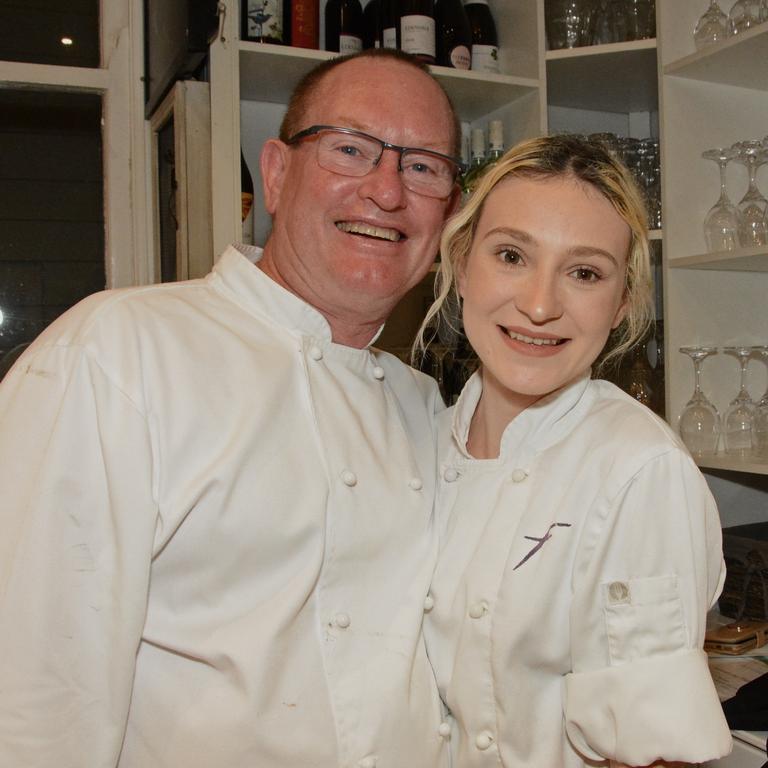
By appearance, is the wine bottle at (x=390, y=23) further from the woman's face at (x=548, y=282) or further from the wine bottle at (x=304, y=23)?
the woman's face at (x=548, y=282)

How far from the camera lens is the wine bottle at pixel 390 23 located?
2.23 meters

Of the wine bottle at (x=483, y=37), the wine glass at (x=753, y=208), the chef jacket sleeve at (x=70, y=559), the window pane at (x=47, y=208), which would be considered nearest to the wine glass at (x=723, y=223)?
the wine glass at (x=753, y=208)

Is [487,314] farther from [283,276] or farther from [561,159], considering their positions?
[283,276]

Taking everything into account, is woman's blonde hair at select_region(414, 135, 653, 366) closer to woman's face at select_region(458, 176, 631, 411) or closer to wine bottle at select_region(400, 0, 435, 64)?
woman's face at select_region(458, 176, 631, 411)

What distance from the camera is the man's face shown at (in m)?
1.25

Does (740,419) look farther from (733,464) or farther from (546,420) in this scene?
(546,420)

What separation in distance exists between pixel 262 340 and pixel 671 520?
58cm

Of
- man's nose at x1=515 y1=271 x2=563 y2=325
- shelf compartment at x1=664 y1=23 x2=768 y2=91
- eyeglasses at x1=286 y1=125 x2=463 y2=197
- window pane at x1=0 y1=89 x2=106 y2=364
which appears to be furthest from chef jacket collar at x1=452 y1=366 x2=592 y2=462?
window pane at x1=0 y1=89 x2=106 y2=364

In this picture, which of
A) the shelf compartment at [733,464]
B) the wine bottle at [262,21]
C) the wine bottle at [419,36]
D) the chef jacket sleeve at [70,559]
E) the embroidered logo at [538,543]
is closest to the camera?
the chef jacket sleeve at [70,559]

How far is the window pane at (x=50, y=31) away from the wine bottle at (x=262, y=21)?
59 centimetres

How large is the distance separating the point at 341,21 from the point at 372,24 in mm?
101

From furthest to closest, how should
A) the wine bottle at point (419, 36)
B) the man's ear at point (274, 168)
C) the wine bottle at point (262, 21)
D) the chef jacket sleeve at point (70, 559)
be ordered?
the wine bottle at point (419, 36) → the wine bottle at point (262, 21) → the man's ear at point (274, 168) → the chef jacket sleeve at point (70, 559)

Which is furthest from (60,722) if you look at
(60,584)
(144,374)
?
(144,374)

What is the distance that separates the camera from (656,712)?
93cm
